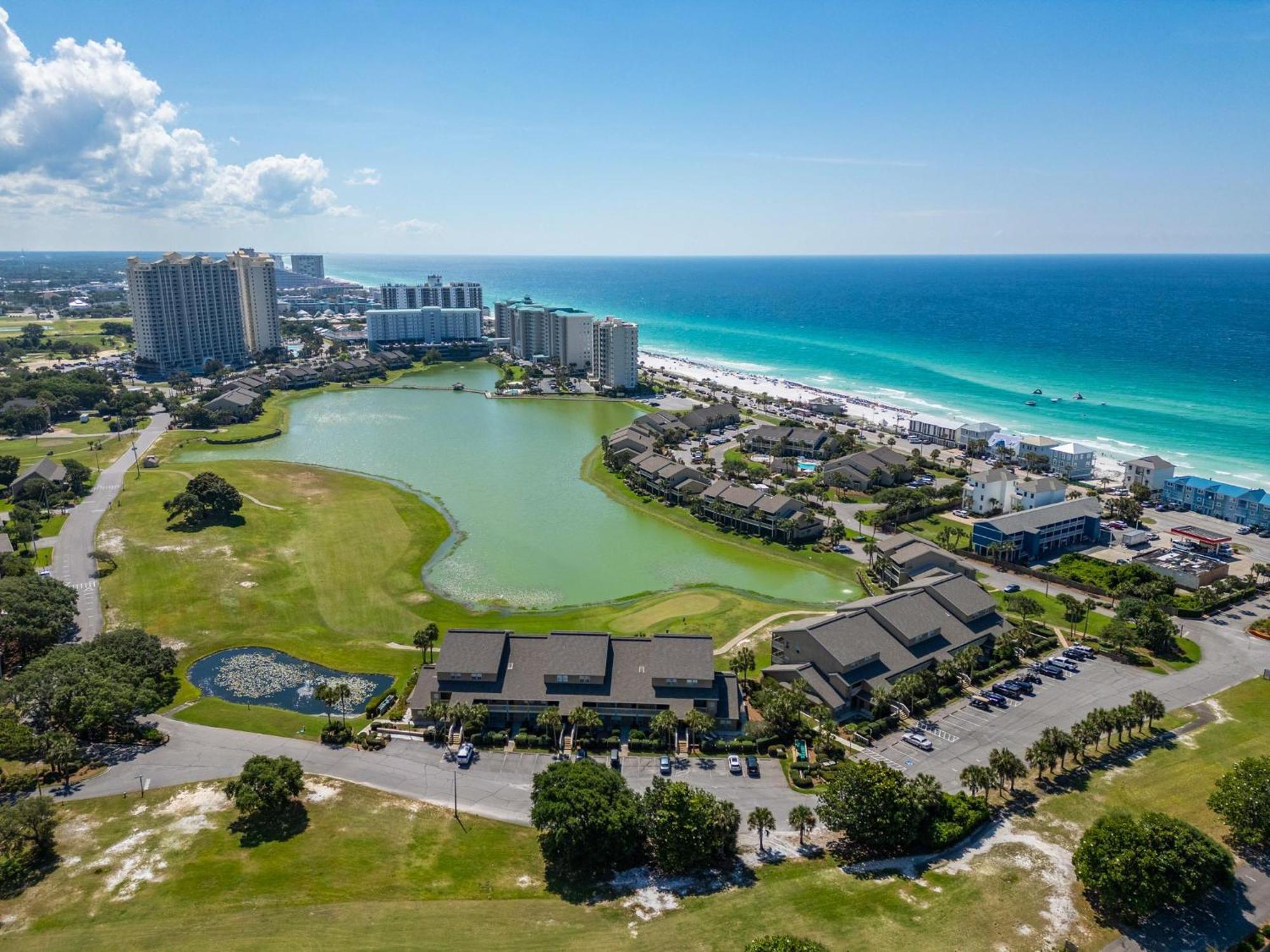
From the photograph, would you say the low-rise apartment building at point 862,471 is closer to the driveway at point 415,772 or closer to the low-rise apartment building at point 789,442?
the low-rise apartment building at point 789,442

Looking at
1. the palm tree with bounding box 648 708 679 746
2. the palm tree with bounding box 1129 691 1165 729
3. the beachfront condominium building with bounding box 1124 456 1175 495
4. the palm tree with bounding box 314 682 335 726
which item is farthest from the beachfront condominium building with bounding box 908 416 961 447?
the palm tree with bounding box 314 682 335 726

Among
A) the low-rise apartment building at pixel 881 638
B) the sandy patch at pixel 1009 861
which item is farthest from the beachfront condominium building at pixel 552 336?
the sandy patch at pixel 1009 861

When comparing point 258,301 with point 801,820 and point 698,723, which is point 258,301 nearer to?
point 698,723

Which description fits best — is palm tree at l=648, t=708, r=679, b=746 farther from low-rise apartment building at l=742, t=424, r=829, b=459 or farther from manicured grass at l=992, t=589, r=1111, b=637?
low-rise apartment building at l=742, t=424, r=829, b=459

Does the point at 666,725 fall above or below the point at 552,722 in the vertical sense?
above

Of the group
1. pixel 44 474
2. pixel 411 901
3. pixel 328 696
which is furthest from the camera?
pixel 44 474

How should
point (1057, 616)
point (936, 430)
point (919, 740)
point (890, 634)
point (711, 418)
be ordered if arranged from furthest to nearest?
point (711, 418)
point (936, 430)
point (1057, 616)
point (890, 634)
point (919, 740)

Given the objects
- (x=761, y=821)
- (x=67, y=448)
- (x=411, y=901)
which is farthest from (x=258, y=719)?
(x=67, y=448)
